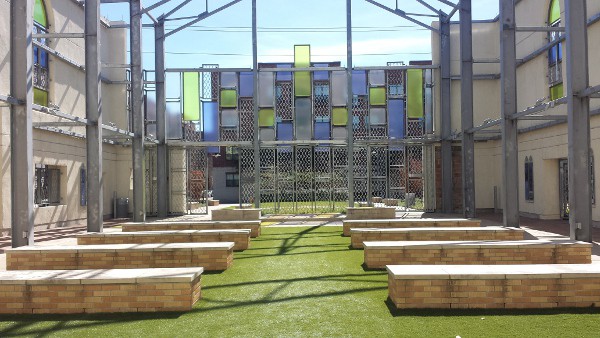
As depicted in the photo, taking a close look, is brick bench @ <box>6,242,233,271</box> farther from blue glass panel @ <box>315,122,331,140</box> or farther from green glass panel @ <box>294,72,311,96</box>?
green glass panel @ <box>294,72,311,96</box>

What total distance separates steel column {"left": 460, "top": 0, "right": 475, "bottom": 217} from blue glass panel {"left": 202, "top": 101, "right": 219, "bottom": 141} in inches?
415

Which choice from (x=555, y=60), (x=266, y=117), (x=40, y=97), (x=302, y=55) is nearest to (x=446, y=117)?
(x=555, y=60)

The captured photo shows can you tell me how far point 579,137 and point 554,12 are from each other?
9803 mm

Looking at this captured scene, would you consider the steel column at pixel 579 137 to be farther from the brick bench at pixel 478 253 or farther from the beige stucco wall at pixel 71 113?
the beige stucco wall at pixel 71 113

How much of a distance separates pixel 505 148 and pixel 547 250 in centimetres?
560

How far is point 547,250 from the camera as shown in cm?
890

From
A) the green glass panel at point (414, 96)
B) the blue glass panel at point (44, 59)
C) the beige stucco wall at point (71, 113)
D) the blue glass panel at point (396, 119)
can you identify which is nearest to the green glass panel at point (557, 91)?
the green glass panel at point (414, 96)

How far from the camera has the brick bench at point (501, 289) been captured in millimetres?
6191

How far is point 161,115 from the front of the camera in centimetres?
2286

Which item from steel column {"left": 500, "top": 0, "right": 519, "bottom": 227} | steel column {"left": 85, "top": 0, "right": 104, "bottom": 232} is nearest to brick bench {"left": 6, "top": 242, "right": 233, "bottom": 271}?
steel column {"left": 85, "top": 0, "right": 104, "bottom": 232}

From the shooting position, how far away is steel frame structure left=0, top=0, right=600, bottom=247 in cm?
1106

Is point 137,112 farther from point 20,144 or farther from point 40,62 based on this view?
point 20,144

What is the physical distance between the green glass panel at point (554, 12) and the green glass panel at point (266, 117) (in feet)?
37.8

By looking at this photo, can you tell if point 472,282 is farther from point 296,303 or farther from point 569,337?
point 296,303
